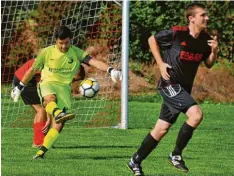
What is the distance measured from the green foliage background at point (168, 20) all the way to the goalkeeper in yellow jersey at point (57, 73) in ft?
58.1

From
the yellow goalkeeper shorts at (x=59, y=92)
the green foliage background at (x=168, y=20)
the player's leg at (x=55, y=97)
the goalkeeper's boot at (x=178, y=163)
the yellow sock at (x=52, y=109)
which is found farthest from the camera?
the green foliage background at (x=168, y=20)

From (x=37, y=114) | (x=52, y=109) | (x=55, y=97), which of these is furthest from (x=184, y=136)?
(x=37, y=114)

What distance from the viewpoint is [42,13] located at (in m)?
22.0

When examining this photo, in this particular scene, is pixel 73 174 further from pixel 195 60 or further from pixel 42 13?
pixel 42 13

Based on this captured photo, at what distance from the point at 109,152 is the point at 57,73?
120 cm

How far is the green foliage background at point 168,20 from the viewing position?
2838cm

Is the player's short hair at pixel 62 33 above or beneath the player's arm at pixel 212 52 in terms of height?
above

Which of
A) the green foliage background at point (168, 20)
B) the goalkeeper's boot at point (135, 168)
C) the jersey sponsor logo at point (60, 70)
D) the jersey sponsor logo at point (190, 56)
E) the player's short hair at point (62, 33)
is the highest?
the green foliage background at point (168, 20)

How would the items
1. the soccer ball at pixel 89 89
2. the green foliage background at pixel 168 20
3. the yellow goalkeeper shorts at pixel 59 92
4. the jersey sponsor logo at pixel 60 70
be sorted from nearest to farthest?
the yellow goalkeeper shorts at pixel 59 92 → the jersey sponsor logo at pixel 60 70 → the soccer ball at pixel 89 89 → the green foliage background at pixel 168 20

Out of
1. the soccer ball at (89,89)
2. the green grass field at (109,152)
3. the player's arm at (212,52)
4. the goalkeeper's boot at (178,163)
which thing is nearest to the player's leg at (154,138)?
the green grass field at (109,152)

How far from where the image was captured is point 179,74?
8.64 meters

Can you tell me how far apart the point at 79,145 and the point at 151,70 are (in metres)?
13.0

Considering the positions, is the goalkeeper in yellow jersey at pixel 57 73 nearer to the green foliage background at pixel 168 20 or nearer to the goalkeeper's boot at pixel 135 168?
the goalkeeper's boot at pixel 135 168


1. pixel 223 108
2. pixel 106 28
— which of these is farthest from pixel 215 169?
pixel 223 108
